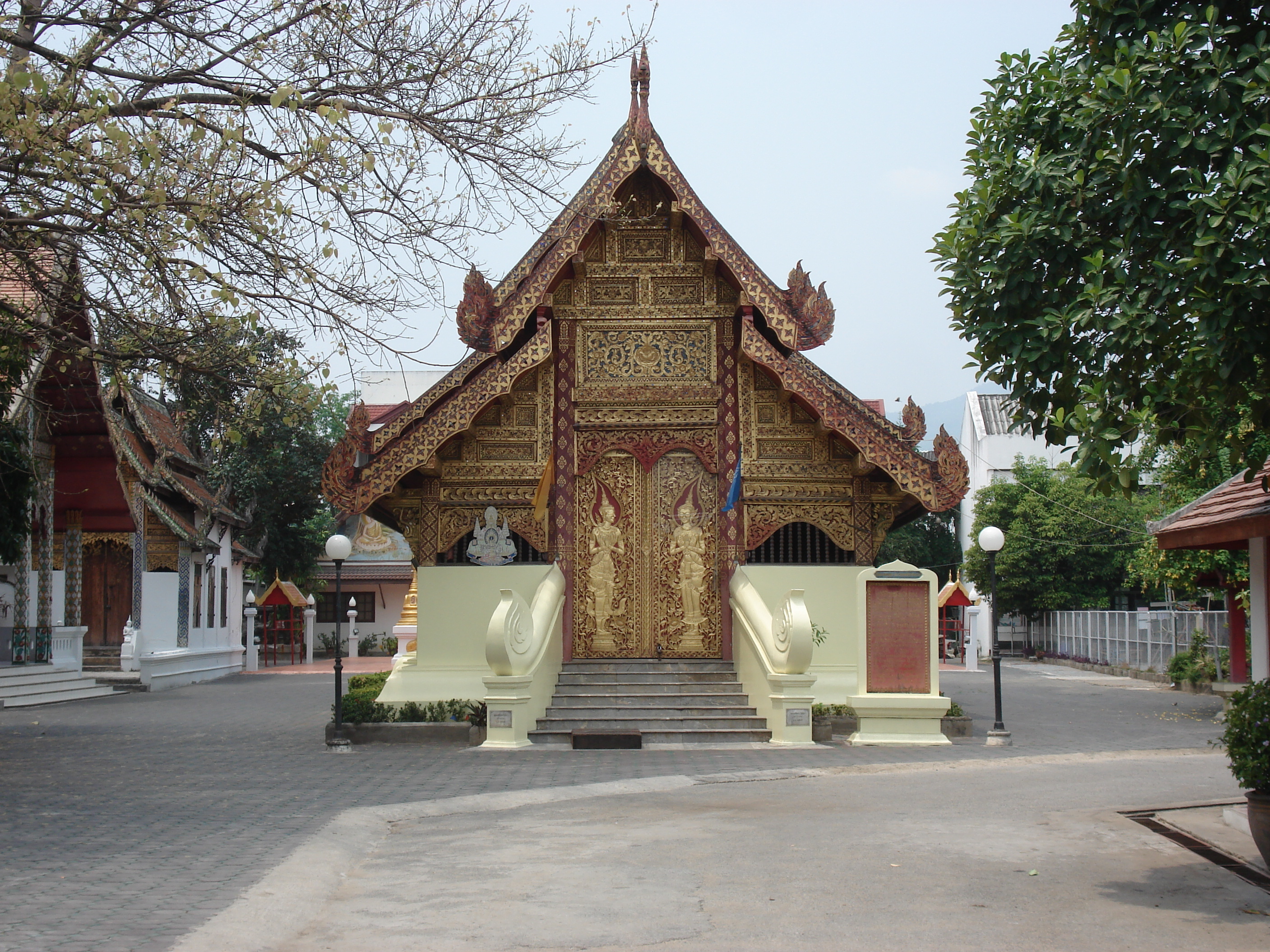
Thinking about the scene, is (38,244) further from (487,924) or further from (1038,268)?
(1038,268)

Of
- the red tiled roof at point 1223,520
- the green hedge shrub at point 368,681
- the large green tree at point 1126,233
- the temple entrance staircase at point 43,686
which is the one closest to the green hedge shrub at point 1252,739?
the large green tree at point 1126,233

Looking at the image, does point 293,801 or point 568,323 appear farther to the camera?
point 568,323

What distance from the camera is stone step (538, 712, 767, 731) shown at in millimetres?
14383

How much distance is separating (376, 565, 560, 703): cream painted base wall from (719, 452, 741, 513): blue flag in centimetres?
264

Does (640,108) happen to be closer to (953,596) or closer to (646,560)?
(646,560)

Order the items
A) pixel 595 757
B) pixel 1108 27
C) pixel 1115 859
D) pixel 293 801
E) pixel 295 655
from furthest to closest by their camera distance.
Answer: pixel 295 655 → pixel 595 757 → pixel 293 801 → pixel 1115 859 → pixel 1108 27

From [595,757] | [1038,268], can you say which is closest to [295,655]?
[595,757]

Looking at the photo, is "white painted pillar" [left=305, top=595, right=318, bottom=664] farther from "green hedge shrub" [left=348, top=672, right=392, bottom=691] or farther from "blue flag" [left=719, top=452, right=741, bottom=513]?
"blue flag" [left=719, top=452, right=741, bottom=513]

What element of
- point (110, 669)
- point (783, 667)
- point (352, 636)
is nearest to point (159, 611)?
point (110, 669)

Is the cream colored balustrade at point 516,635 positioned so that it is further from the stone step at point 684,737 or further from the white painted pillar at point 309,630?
the white painted pillar at point 309,630

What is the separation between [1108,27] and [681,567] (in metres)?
10.7

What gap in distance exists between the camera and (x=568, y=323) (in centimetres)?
1641

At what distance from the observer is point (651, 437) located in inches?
645

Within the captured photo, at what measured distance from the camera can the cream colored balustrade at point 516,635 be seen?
533 inches
